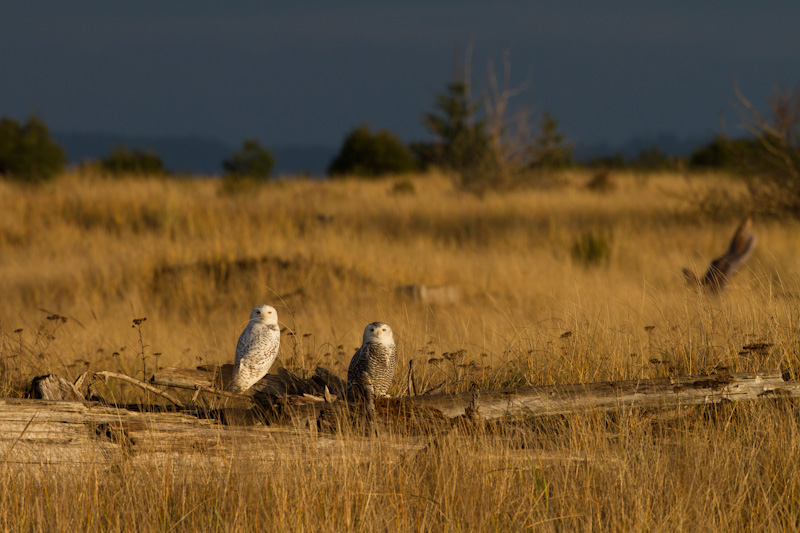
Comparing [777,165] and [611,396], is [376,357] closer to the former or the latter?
[611,396]

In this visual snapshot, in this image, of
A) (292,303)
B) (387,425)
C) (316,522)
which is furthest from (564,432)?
(292,303)

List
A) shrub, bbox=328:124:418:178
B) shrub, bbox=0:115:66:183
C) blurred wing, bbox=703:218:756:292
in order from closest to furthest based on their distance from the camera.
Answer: blurred wing, bbox=703:218:756:292 < shrub, bbox=0:115:66:183 < shrub, bbox=328:124:418:178

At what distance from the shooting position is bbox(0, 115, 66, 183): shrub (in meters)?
18.3

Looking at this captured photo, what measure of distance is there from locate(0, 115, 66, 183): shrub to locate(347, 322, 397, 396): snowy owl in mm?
16662

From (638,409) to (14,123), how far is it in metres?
21.2

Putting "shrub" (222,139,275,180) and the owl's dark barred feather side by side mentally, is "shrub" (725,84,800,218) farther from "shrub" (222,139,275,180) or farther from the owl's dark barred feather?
"shrub" (222,139,275,180)

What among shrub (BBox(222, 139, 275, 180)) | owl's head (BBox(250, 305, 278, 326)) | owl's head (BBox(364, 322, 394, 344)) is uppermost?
shrub (BBox(222, 139, 275, 180))

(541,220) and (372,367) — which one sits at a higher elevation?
(541,220)

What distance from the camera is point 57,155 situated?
63.7ft

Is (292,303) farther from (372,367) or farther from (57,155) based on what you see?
(57,155)

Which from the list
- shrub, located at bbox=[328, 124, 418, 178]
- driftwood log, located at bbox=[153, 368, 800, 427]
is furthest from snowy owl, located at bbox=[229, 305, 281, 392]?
shrub, located at bbox=[328, 124, 418, 178]

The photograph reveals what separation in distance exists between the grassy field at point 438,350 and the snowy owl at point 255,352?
0.48 m

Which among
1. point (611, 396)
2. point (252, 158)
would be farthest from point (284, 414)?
point (252, 158)

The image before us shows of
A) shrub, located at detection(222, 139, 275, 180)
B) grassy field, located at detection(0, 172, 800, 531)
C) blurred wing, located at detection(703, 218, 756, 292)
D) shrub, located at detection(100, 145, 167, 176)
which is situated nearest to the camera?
grassy field, located at detection(0, 172, 800, 531)
